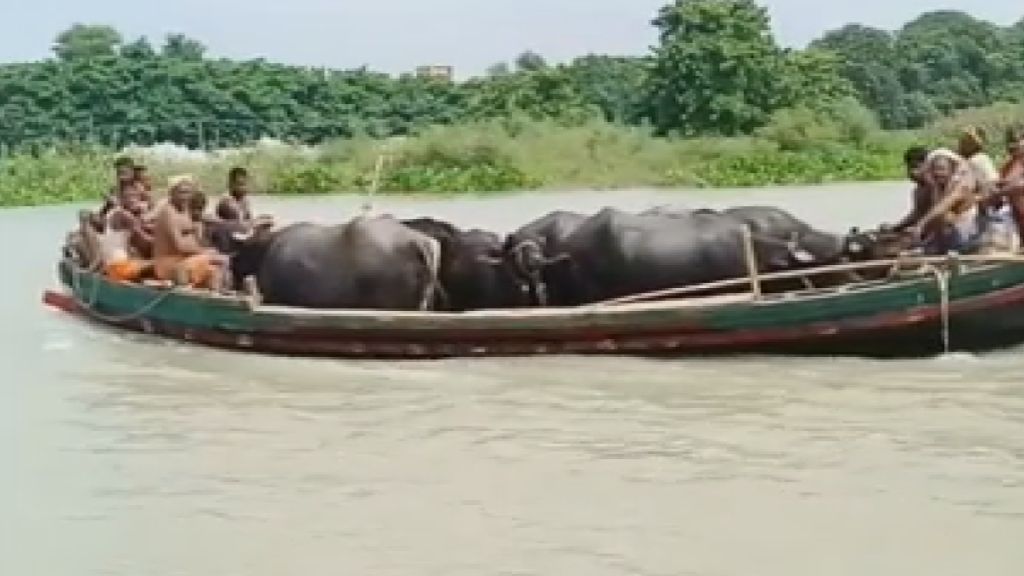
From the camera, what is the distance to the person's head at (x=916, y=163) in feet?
39.4

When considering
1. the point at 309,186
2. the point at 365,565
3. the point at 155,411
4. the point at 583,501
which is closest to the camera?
the point at 365,565

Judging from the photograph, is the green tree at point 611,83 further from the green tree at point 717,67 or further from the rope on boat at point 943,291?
the rope on boat at point 943,291

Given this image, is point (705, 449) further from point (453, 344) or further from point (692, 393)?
point (453, 344)

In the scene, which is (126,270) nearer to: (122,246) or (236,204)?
(122,246)

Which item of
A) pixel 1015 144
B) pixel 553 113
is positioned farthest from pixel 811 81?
pixel 1015 144

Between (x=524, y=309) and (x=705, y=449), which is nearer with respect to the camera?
(x=705, y=449)

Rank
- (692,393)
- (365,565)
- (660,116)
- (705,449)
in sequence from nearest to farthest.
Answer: (365,565) < (705,449) < (692,393) < (660,116)

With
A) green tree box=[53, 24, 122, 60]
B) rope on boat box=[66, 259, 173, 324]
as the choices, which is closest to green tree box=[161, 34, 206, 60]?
green tree box=[53, 24, 122, 60]

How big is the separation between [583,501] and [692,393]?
2.60m

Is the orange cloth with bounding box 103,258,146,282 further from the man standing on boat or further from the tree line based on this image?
the tree line

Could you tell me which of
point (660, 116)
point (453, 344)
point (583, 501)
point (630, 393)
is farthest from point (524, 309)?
point (660, 116)

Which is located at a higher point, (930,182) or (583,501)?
(930,182)

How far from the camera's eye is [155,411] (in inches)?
462

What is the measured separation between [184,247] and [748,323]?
4.49 metres
